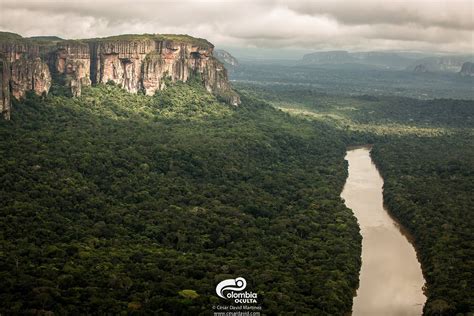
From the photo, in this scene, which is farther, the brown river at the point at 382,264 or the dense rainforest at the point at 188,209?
the brown river at the point at 382,264

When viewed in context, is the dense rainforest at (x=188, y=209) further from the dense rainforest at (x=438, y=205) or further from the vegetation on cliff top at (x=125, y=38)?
the vegetation on cliff top at (x=125, y=38)

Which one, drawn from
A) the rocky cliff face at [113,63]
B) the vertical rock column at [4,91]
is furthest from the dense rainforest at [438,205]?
the vertical rock column at [4,91]

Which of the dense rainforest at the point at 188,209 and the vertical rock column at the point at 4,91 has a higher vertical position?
the vertical rock column at the point at 4,91

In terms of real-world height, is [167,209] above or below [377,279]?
above

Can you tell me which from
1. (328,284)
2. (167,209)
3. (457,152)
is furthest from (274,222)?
(457,152)

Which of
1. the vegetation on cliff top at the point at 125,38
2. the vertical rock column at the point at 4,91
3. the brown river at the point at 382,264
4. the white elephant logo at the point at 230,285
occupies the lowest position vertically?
the brown river at the point at 382,264

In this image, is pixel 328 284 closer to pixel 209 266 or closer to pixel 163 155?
pixel 209 266

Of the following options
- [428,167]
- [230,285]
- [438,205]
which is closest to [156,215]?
[230,285]
